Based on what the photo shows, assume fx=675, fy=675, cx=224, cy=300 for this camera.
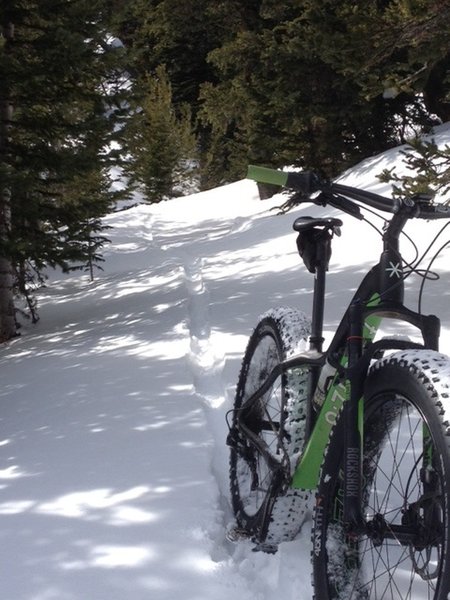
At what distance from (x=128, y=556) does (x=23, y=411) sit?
9.58 feet

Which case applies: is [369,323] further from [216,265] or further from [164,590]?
[216,265]

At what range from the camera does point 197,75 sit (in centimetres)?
3272

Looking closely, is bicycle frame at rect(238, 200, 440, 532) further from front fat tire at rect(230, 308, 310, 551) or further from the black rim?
front fat tire at rect(230, 308, 310, 551)

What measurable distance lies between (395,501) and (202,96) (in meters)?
17.0

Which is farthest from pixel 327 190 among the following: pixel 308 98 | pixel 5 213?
pixel 308 98

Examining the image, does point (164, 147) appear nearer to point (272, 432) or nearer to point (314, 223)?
point (272, 432)

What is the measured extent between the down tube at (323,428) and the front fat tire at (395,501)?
0.16 metres

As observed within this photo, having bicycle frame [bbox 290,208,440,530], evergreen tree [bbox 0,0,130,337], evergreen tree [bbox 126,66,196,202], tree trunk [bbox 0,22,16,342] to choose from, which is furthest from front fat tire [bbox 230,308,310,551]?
evergreen tree [bbox 126,66,196,202]

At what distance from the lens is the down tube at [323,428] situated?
8.00ft

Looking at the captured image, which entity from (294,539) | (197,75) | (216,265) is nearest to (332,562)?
(294,539)

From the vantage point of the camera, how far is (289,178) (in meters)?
2.48

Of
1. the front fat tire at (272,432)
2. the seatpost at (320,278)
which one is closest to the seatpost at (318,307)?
the seatpost at (320,278)

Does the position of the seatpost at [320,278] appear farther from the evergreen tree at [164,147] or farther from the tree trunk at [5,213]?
the evergreen tree at [164,147]

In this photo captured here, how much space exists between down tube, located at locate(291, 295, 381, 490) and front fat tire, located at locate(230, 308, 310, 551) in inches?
3.6
